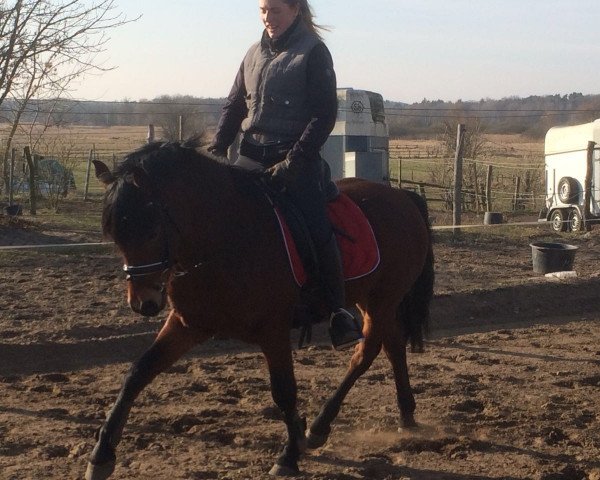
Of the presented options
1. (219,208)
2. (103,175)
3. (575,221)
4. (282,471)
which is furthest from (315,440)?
(575,221)

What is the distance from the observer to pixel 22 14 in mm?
15453

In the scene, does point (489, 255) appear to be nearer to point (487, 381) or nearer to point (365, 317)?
point (487, 381)

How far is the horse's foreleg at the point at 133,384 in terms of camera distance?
4430mm

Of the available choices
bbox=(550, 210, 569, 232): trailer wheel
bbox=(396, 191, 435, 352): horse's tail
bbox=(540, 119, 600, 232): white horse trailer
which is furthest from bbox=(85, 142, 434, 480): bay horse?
bbox=(550, 210, 569, 232): trailer wheel

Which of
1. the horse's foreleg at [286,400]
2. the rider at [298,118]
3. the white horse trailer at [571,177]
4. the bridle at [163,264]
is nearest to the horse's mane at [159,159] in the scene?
the bridle at [163,264]

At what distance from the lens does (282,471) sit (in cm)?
470

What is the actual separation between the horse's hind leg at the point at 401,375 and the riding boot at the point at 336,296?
869 mm

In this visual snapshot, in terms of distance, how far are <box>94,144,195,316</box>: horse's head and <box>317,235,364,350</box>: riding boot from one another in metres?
1.04

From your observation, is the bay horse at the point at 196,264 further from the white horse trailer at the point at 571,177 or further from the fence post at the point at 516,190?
the fence post at the point at 516,190

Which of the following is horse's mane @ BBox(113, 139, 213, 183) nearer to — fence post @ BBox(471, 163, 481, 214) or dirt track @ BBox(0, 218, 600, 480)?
dirt track @ BBox(0, 218, 600, 480)

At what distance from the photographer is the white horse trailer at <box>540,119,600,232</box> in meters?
20.8

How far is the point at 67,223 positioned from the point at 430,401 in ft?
39.8

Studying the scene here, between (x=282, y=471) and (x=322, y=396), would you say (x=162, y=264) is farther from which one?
(x=322, y=396)

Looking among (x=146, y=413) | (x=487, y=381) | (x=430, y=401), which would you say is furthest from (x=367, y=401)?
(x=146, y=413)
